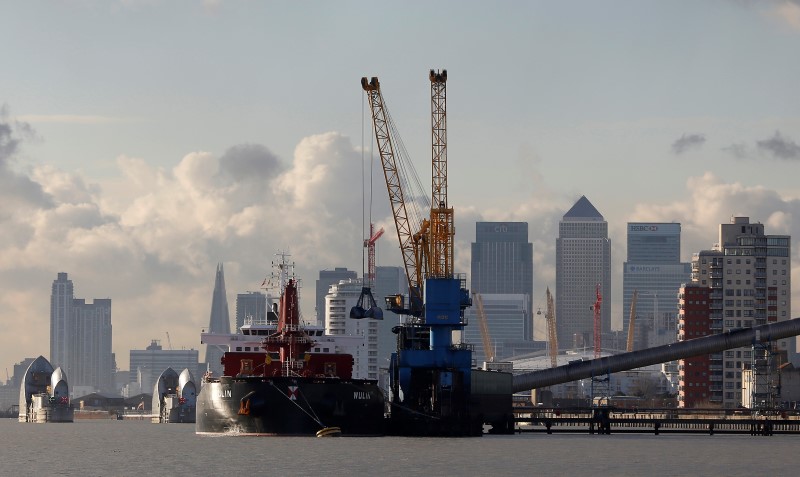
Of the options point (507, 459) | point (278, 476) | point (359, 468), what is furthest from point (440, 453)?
point (278, 476)

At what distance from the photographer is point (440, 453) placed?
136000 mm

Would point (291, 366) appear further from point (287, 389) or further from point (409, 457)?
point (409, 457)

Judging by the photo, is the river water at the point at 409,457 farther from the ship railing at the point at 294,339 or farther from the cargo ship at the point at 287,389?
the ship railing at the point at 294,339

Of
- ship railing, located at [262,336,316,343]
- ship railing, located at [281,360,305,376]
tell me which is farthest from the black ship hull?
ship railing, located at [262,336,316,343]

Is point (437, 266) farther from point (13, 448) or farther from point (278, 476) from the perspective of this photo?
point (278, 476)

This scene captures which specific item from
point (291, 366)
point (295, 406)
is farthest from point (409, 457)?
point (291, 366)

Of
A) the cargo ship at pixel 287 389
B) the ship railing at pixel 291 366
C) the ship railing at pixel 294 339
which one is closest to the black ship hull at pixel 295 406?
the cargo ship at pixel 287 389

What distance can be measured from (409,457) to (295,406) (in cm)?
2698

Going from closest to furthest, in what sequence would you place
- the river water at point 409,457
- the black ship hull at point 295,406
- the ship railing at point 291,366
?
the river water at point 409,457 < the black ship hull at point 295,406 < the ship railing at point 291,366

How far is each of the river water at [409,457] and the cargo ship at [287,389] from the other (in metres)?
1.93

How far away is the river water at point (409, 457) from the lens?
116 m

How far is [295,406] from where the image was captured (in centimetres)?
15500

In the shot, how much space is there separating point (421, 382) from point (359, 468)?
175 feet

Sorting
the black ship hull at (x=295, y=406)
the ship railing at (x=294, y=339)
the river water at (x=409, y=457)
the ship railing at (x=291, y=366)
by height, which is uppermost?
the ship railing at (x=294, y=339)
